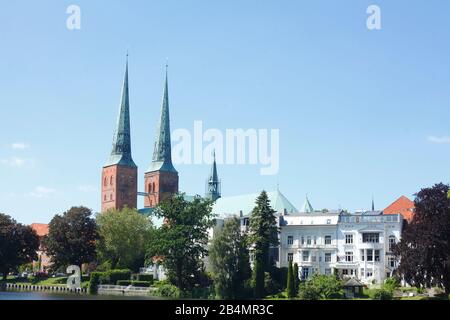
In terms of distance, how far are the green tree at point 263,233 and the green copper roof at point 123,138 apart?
2573 inches

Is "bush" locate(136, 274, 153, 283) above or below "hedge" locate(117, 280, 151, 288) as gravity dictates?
above

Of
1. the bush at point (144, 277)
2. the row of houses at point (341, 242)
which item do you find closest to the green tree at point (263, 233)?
the row of houses at point (341, 242)

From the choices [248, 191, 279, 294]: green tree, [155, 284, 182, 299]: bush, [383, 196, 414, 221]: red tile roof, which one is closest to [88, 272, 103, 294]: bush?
[155, 284, 182, 299]: bush

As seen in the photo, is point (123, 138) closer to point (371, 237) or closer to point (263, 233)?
point (263, 233)

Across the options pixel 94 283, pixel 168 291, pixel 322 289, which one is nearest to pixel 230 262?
pixel 168 291

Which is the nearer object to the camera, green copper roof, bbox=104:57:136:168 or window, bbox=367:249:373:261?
window, bbox=367:249:373:261

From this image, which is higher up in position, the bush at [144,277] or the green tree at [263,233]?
the green tree at [263,233]

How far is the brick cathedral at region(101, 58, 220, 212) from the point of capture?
444 ft

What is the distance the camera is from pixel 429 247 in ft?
189

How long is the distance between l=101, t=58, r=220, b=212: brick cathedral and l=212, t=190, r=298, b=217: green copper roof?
2403 cm

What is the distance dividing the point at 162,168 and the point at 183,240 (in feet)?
214

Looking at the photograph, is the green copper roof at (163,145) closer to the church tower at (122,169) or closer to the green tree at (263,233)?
the church tower at (122,169)

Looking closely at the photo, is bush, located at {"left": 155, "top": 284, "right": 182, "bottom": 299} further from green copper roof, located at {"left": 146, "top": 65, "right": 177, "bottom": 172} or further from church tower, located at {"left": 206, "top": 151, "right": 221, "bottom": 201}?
green copper roof, located at {"left": 146, "top": 65, "right": 177, "bottom": 172}

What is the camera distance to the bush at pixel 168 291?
242ft
